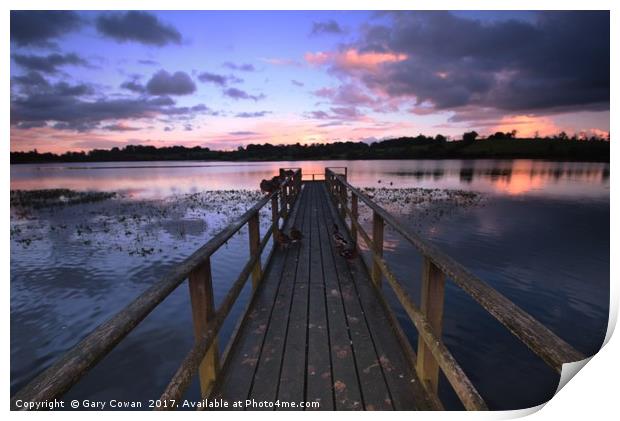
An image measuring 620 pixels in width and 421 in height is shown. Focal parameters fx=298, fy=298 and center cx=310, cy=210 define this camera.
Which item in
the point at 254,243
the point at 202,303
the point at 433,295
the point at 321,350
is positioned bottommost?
the point at 321,350

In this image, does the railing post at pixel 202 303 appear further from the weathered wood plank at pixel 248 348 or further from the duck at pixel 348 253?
the duck at pixel 348 253

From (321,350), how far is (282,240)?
3831 millimetres

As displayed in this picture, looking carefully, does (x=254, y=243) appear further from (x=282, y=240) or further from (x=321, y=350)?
(x=282, y=240)

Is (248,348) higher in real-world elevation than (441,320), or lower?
lower

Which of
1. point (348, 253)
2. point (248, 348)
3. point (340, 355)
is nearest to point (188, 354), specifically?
point (248, 348)

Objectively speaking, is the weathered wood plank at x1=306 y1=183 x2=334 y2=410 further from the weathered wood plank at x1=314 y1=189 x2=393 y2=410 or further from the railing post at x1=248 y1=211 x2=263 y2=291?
the railing post at x1=248 y1=211 x2=263 y2=291

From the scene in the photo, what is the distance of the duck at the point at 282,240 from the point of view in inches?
269

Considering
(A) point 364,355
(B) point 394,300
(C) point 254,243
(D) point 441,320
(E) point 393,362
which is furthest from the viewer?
(B) point 394,300

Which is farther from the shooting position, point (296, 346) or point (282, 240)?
point (282, 240)

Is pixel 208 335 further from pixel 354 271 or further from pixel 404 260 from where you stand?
pixel 404 260

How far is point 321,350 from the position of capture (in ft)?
10.3

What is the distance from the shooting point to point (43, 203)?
826 inches
